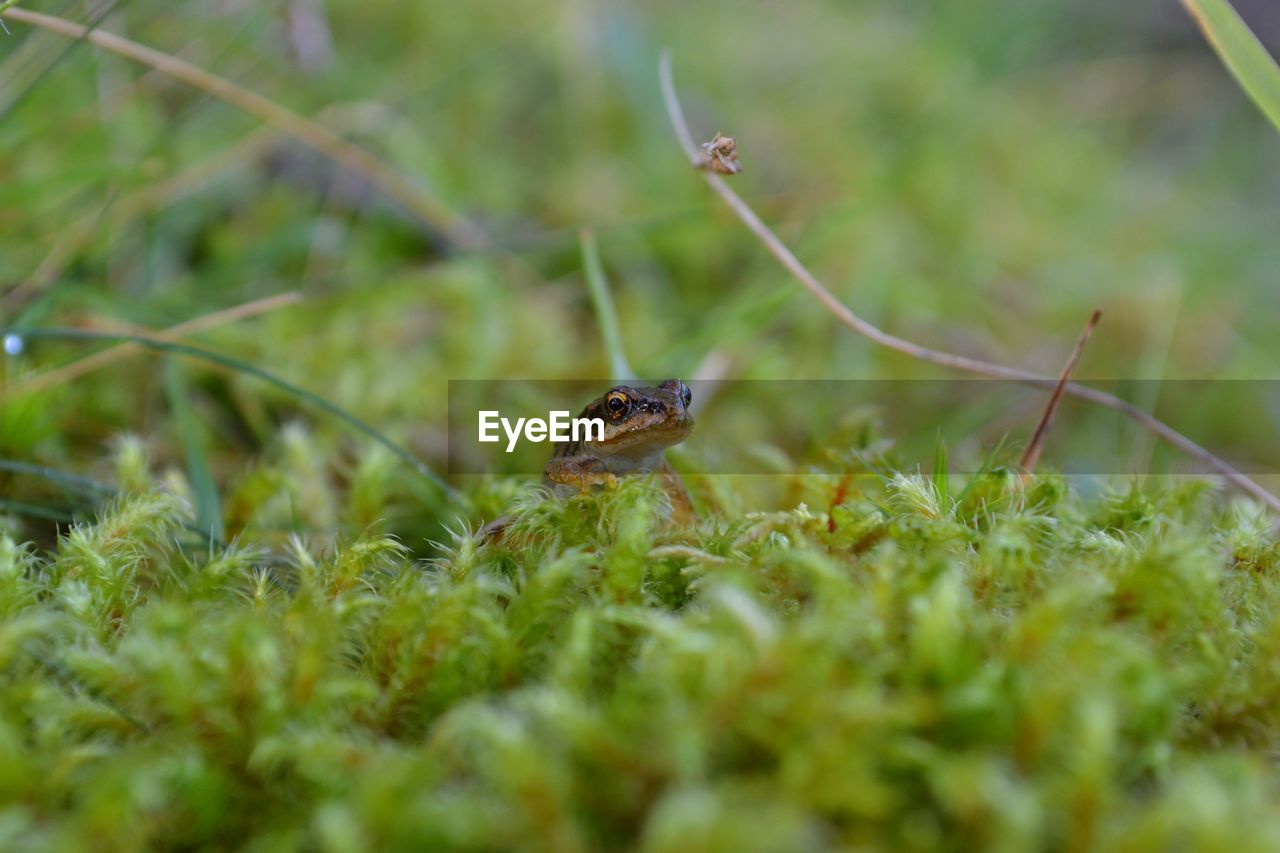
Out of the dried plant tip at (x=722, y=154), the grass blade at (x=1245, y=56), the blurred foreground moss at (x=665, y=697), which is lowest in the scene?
the blurred foreground moss at (x=665, y=697)

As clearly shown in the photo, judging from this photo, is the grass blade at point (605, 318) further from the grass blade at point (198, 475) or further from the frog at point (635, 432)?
the grass blade at point (198, 475)

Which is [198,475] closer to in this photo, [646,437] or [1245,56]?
[646,437]

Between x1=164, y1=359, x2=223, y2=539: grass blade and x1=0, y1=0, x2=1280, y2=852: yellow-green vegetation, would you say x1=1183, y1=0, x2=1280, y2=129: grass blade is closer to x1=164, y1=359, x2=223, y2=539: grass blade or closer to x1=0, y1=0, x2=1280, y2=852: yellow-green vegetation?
x1=0, y1=0, x2=1280, y2=852: yellow-green vegetation

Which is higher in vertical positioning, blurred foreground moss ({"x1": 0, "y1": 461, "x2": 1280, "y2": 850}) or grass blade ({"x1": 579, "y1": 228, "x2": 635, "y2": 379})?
grass blade ({"x1": 579, "y1": 228, "x2": 635, "y2": 379})

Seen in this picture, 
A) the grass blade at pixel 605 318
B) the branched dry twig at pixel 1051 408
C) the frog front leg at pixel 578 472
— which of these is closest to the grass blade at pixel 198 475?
the frog front leg at pixel 578 472

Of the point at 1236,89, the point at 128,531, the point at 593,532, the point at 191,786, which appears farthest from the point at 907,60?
the point at 191,786

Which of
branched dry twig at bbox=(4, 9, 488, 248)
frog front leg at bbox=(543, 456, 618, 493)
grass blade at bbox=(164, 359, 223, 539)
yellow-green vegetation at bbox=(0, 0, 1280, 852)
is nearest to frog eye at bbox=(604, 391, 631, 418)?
frog front leg at bbox=(543, 456, 618, 493)

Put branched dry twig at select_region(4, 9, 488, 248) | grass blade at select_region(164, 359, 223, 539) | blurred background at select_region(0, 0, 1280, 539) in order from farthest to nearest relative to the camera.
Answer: blurred background at select_region(0, 0, 1280, 539)
branched dry twig at select_region(4, 9, 488, 248)
grass blade at select_region(164, 359, 223, 539)

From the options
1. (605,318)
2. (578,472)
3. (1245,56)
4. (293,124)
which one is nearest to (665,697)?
(578,472)
